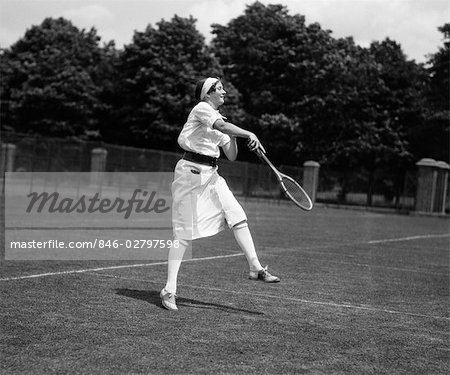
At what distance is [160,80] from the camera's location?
58.2m

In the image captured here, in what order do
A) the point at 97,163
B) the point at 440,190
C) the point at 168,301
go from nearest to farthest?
the point at 168,301 < the point at 97,163 < the point at 440,190

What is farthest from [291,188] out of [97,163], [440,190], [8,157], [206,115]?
[440,190]

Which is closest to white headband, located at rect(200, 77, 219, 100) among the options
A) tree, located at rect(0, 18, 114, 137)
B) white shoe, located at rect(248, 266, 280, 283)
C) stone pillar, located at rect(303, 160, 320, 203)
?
white shoe, located at rect(248, 266, 280, 283)

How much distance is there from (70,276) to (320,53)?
5097 cm

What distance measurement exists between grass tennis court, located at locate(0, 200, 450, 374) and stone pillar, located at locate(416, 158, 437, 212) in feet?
96.6

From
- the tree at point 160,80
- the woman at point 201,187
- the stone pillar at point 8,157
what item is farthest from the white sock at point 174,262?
the tree at point 160,80

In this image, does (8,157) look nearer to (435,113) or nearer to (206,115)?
(206,115)

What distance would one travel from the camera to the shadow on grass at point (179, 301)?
297 inches

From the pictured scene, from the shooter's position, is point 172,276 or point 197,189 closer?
point 172,276

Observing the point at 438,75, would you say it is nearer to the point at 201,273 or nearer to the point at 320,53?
the point at 320,53

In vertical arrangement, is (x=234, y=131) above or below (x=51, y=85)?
below

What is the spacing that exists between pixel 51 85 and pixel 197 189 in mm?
54891

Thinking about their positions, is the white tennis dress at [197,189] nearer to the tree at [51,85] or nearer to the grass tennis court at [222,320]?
the grass tennis court at [222,320]

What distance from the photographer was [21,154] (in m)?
34.8
